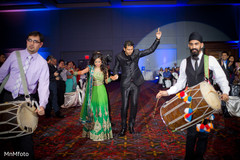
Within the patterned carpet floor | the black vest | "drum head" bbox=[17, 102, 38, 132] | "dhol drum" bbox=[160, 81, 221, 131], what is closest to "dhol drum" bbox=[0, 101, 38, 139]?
"drum head" bbox=[17, 102, 38, 132]

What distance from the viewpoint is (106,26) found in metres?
16.5

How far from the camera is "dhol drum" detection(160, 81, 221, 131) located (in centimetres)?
190

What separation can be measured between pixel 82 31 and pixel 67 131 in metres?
13.7

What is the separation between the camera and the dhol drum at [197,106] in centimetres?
190

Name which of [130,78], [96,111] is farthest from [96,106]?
[130,78]

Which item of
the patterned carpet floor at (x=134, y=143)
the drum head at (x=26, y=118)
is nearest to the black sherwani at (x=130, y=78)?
the patterned carpet floor at (x=134, y=143)

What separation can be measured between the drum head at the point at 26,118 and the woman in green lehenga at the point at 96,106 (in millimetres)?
1682

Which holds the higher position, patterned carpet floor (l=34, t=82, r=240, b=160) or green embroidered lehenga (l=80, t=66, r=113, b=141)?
green embroidered lehenga (l=80, t=66, r=113, b=141)

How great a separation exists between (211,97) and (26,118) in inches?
73.0

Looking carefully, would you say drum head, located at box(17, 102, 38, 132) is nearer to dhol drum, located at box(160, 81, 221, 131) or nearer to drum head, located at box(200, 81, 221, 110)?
dhol drum, located at box(160, 81, 221, 131)

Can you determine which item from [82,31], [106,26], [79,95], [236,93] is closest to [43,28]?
[82,31]

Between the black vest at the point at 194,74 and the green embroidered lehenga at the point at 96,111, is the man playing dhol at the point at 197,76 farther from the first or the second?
the green embroidered lehenga at the point at 96,111

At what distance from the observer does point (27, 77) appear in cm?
202

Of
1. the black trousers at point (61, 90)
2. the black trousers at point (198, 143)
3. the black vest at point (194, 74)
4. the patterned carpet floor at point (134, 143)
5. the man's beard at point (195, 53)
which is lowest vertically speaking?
the patterned carpet floor at point (134, 143)
